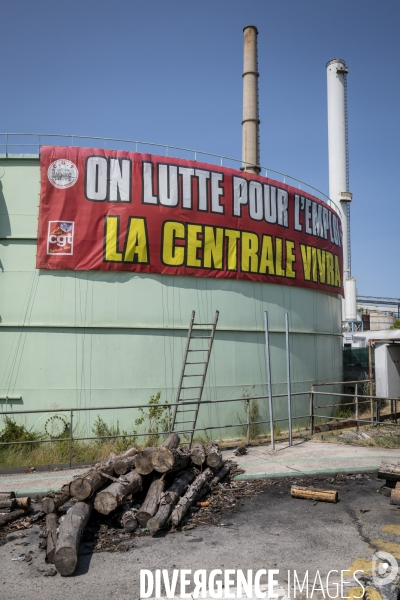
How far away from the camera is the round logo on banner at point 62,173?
14013 mm

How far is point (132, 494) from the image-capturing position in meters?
7.49

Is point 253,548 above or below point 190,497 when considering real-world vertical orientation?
below

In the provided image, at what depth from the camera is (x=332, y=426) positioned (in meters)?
16.6

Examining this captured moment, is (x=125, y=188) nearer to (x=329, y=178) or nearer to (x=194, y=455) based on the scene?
(x=194, y=455)

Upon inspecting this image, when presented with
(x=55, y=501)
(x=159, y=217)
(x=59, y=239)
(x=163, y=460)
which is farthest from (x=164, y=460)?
(x=159, y=217)

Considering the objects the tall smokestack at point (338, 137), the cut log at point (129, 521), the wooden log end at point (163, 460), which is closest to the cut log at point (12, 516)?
the cut log at point (129, 521)

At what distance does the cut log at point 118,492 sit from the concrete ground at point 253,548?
1.16 ft

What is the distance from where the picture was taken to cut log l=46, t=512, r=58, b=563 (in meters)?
5.73

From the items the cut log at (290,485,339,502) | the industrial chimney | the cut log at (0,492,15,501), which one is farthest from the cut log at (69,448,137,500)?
the industrial chimney

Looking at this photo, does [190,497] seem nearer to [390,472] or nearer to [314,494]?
[314,494]

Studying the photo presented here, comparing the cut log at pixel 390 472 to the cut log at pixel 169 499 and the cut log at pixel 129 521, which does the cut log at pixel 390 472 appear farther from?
the cut log at pixel 129 521


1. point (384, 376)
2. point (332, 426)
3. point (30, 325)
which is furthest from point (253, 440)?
point (30, 325)

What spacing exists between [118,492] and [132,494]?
1.96 feet

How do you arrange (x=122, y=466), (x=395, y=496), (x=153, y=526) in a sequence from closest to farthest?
(x=153, y=526) < (x=122, y=466) < (x=395, y=496)
